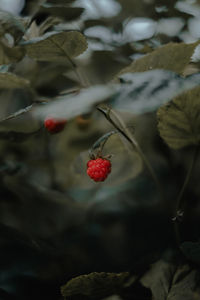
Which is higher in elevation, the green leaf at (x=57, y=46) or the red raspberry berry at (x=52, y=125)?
the green leaf at (x=57, y=46)

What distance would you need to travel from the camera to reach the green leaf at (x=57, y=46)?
1.92ft

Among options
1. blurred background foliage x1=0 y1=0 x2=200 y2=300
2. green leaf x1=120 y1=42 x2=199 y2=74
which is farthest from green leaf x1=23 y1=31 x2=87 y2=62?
green leaf x1=120 y1=42 x2=199 y2=74

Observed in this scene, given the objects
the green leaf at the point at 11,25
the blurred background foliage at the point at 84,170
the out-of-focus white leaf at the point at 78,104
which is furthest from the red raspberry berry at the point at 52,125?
the out-of-focus white leaf at the point at 78,104

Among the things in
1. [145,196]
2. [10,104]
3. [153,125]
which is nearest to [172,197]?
[145,196]

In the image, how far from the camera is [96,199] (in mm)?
1066

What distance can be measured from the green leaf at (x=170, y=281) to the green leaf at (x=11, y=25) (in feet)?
1.72

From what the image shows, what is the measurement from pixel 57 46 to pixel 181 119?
25 cm

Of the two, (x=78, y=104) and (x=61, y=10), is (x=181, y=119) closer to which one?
(x=78, y=104)

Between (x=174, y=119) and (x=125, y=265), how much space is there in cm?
45

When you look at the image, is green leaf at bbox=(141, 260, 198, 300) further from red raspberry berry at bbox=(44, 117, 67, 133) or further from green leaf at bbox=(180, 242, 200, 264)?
red raspberry berry at bbox=(44, 117, 67, 133)

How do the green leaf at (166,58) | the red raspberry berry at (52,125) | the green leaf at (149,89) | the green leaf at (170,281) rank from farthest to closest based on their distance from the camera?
the red raspberry berry at (52,125), the green leaf at (170,281), the green leaf at (166,58), the green leaf at (149,89)

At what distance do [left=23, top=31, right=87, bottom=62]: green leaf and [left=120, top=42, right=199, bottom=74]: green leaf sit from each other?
0.38 feet

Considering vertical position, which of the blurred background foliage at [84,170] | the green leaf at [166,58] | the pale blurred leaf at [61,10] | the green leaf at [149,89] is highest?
the green leaf at [149,89]

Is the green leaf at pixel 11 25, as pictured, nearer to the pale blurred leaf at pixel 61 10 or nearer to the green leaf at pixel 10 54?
the green leaf at pixel 10 54
